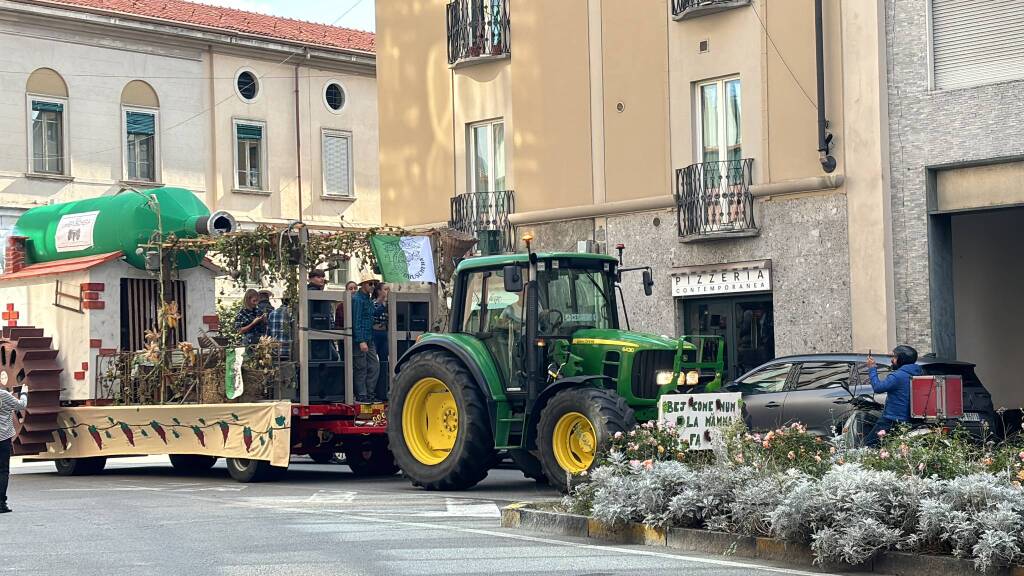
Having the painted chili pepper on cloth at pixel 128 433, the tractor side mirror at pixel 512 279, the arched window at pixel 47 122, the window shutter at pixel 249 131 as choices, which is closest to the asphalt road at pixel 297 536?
the painted chili pepper on cloth at pixel 128 433

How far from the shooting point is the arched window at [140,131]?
41.2 metres

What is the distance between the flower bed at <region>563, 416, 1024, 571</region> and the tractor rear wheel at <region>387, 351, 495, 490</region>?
3.33 meters

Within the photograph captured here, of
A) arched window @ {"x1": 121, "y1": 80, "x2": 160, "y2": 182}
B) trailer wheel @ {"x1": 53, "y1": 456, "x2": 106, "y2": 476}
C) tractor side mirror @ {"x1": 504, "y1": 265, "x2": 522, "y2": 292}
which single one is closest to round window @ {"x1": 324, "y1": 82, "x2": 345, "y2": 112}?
arched window @ {"x1": 121, "y1": 80, "x2": 160, "y2": 182}

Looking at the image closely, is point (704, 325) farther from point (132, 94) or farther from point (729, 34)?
point (132, 94)

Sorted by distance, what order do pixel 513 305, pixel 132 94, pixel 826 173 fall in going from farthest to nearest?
pixel 132 94 < pixel 826 173 < pixel 513 305

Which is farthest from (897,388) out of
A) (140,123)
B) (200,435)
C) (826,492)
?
(140,123)

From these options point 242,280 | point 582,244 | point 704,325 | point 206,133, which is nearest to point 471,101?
point 582,244

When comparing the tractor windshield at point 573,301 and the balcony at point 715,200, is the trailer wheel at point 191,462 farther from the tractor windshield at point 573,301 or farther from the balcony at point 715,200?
the balcony at point 715,200

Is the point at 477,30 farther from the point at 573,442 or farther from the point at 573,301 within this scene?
the point at 573,442

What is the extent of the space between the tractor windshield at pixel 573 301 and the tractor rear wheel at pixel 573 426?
4.45ft

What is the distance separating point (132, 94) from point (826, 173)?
22984mm

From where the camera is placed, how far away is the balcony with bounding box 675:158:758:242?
2473 centimetres

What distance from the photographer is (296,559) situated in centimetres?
1166

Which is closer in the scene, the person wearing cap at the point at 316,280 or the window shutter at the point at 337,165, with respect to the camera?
the person wearing cap at the point at 316,280
